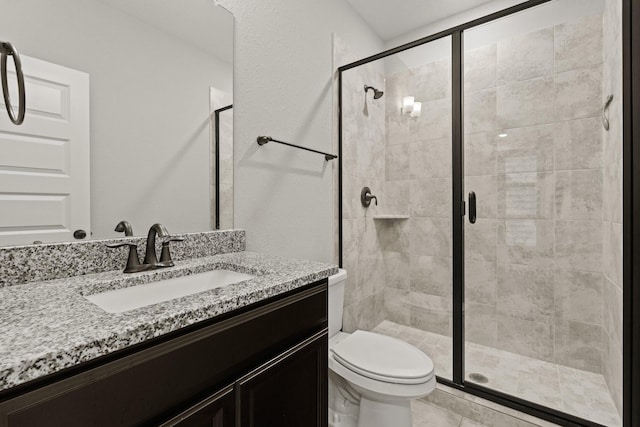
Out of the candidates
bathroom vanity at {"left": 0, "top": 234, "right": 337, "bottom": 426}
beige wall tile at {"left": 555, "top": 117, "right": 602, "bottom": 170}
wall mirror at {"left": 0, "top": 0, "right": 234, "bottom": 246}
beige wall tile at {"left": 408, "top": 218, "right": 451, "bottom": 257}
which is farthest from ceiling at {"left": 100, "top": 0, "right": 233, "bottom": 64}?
beige wall tile at {"left": 555, "top": 117, "right": 602, "bottom": 170}

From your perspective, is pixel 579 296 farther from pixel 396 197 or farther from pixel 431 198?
pixel 396 197

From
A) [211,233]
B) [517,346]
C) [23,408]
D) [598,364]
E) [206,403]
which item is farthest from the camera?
[517,346]

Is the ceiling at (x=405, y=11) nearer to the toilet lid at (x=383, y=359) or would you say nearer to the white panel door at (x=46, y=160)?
the white panel door at (x=46, y=160)

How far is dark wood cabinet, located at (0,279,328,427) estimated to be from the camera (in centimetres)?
44

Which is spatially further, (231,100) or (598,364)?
(598,364)

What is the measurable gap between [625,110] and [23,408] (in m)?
1.99

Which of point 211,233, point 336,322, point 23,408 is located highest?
point 211,233

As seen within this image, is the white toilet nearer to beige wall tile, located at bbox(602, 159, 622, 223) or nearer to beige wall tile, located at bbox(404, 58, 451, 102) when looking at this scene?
beige wall tile, located at bbox(602, 159, 622, 223)

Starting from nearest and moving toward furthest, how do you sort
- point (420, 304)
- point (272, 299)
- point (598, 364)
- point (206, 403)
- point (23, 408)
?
point (23, 408)
point (206, 403)
point (272, 299)
point (598, 364)
point (420, 304)

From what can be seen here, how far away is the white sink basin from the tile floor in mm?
1364

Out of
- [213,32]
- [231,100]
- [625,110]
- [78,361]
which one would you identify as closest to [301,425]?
[78,361]

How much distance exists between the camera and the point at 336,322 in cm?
162

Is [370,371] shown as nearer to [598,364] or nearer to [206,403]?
[206,403]

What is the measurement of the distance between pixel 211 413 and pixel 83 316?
310 millimetres
